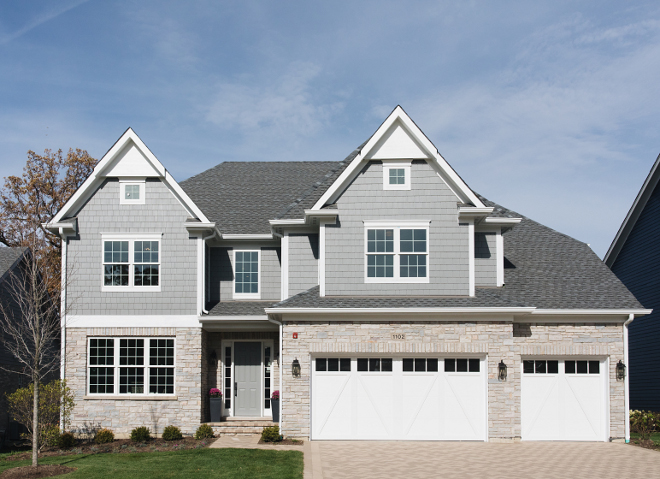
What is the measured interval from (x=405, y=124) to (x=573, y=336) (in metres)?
7.82

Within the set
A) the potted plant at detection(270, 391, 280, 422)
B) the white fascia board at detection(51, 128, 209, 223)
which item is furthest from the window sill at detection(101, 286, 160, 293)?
the potted plant at detection(270, 391, 280, 422)

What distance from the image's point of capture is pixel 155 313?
18344 mm

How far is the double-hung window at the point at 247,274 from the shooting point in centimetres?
1998

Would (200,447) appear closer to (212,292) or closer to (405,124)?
(212,292)

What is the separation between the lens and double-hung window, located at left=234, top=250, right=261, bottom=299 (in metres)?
20.0

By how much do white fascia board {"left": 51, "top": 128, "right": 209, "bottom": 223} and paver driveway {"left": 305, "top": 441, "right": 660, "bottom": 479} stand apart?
8.07 m

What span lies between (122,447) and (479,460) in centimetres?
933

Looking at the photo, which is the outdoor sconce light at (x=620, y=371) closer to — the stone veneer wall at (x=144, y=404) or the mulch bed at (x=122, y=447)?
the mulch bed at (x=122, y=447)

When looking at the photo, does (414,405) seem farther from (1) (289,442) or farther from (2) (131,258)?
(2) (131,258)

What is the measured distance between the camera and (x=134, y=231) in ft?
61.3

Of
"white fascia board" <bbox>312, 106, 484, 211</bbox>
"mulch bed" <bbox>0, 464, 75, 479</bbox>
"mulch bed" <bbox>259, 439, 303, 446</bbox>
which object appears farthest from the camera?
"white fascia board" <bbox>312, 106, 484, 211</bbox>

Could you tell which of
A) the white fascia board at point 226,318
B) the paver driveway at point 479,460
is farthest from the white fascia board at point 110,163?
the paver driveway at point 479,460

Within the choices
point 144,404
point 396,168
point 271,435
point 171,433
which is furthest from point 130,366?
point 396,168

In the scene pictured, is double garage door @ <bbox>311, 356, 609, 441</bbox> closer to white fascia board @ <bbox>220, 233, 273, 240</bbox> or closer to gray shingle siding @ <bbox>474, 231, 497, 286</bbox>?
gray shingle siding @ <bbox>474, 231, 497, 286</bbox>
